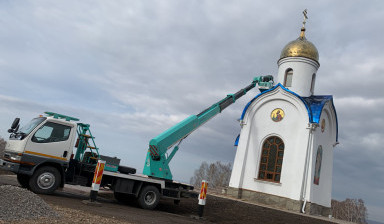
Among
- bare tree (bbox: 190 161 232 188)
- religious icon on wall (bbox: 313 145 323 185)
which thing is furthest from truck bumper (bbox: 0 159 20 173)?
bare tree (bbox: 190 161 232 188)

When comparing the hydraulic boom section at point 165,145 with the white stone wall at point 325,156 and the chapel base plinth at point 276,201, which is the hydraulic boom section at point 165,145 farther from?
the white stone wall at point 325,156

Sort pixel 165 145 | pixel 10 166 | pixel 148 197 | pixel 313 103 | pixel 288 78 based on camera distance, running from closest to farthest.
A: 1. pixel 10 166
2. pixel 148 197
3. pixel 165 145
4. pixel 313 103
5. pixel 288 78

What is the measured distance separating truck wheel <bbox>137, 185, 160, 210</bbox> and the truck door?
119 inches

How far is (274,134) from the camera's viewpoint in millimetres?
18797

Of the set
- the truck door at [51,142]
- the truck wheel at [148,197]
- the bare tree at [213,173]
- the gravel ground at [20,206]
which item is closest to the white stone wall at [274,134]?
the truck wheel at [148,197]

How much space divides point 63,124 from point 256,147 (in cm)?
1189

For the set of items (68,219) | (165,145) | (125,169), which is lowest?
(68,219)

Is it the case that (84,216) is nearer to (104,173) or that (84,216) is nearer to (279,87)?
(104,173)

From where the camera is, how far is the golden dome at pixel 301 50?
20.8 m

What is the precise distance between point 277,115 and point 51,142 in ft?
43.4

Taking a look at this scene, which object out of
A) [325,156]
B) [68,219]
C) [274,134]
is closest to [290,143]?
[274,134]

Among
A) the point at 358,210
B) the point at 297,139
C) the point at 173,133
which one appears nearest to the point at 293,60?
the point at 297,139

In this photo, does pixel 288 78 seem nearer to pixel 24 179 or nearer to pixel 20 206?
pixel 24 179

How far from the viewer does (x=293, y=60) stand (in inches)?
827
